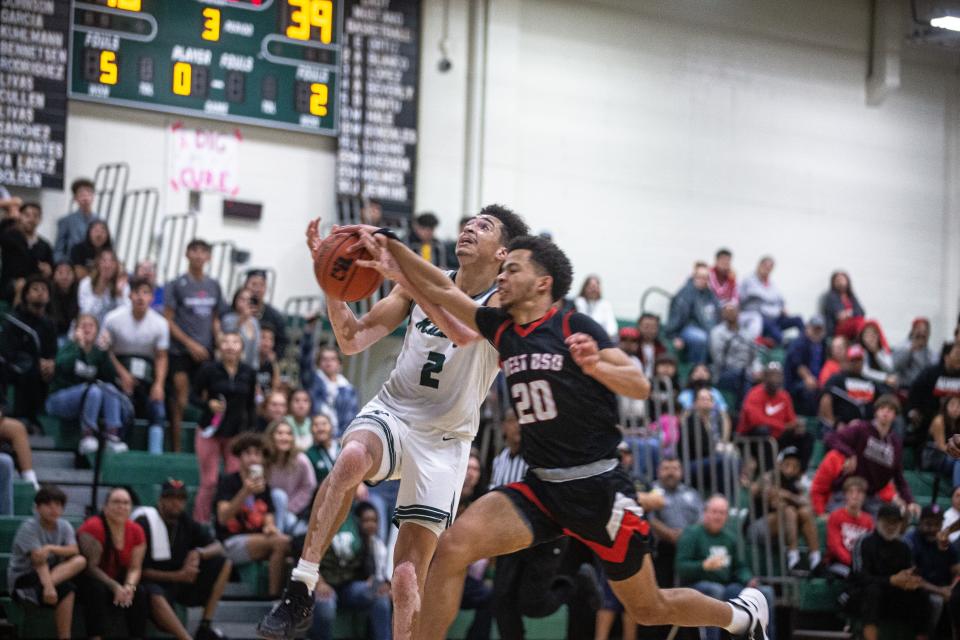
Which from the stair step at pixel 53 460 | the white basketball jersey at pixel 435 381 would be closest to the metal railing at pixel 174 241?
the stair step at pixel 53 460

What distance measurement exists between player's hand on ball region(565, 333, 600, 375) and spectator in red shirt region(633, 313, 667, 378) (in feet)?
30.7

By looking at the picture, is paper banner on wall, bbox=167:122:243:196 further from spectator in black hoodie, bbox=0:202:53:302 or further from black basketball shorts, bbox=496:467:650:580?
black basketball shorts, bbox=496:467:650:580

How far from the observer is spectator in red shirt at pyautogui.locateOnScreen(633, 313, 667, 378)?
15.2m

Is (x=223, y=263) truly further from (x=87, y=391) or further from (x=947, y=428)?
(x=947, y=428)

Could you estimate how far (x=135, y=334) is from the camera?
494 inches

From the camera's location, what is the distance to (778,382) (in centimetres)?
1448

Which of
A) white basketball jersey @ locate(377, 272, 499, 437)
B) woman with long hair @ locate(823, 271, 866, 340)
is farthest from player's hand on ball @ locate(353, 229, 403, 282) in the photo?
woman with long hair @ locate(823, 271, 866, 340)

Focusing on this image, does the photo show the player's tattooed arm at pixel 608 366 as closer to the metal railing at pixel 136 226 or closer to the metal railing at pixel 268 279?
the metal railing at pixel 268 279

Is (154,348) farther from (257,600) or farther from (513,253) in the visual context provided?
(513,253)

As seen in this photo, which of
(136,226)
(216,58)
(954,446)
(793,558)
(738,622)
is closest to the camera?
(738,622)

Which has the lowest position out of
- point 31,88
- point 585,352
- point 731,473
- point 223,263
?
point 731,473

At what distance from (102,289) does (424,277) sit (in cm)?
797

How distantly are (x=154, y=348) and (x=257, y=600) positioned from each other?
106 inches

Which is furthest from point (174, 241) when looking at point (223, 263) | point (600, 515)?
point (600, 515)
